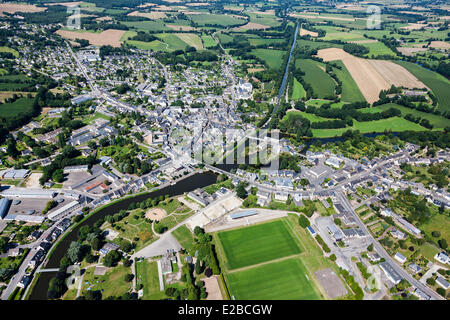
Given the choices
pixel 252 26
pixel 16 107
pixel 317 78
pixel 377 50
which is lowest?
pixel 16 107

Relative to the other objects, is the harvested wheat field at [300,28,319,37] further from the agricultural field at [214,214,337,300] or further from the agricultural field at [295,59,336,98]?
the agricultural field at [214,214,337,300]

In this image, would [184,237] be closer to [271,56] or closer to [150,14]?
[271,56]

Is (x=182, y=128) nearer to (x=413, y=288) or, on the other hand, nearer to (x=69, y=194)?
(x=69, y=194)

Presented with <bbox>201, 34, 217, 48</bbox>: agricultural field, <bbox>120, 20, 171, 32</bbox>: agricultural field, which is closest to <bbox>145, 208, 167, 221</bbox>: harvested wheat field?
<bbox>201, 34, 217, 48</bbox>: agricultural field

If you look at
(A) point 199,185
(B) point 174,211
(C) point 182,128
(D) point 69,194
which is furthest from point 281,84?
(D) point 69,194

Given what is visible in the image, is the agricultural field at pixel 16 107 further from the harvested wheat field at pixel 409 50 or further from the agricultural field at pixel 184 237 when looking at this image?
the harvested wheat field at pixel 409 50

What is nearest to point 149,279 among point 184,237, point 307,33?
point 184,237
